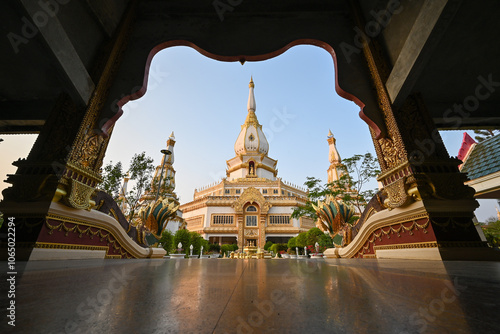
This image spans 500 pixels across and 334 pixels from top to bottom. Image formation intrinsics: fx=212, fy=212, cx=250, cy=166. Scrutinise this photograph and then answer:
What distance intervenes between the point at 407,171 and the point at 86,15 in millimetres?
6001

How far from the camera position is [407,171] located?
3.21 metres

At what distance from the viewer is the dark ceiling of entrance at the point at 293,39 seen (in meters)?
2.90

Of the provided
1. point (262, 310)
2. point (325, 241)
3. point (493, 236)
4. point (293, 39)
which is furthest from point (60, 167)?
point (493, 236)

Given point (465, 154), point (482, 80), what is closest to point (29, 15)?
point (482, 80)

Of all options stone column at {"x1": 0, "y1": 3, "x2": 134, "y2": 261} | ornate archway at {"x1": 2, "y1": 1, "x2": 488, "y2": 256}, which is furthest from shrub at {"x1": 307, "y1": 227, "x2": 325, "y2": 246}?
stone column at {"x1": 0, "y1": 3, "x2": 134, "y2": 261}

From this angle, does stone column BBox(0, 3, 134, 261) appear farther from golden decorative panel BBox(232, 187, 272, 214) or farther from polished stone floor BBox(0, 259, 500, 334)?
golden decorative panel BBox(232, 187, 272, 214)

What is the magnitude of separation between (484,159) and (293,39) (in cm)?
1094

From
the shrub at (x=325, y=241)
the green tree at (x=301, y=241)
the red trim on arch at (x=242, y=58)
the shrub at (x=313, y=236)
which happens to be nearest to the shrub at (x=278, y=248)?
the green tree at (x=301, y=241)

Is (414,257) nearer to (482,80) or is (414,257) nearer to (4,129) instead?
(482,80)

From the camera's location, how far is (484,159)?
9484 mm

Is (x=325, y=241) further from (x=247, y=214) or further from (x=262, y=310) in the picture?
(x=262, y=310)

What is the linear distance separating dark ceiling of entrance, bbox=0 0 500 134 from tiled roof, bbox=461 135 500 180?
5633mm

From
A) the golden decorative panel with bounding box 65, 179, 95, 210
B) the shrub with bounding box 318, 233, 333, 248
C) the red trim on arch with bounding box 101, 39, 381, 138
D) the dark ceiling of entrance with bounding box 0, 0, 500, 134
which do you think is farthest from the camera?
the shrub with bounding box 318, 233, 333, 248

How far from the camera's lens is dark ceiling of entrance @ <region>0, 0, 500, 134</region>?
2904 millimetres
